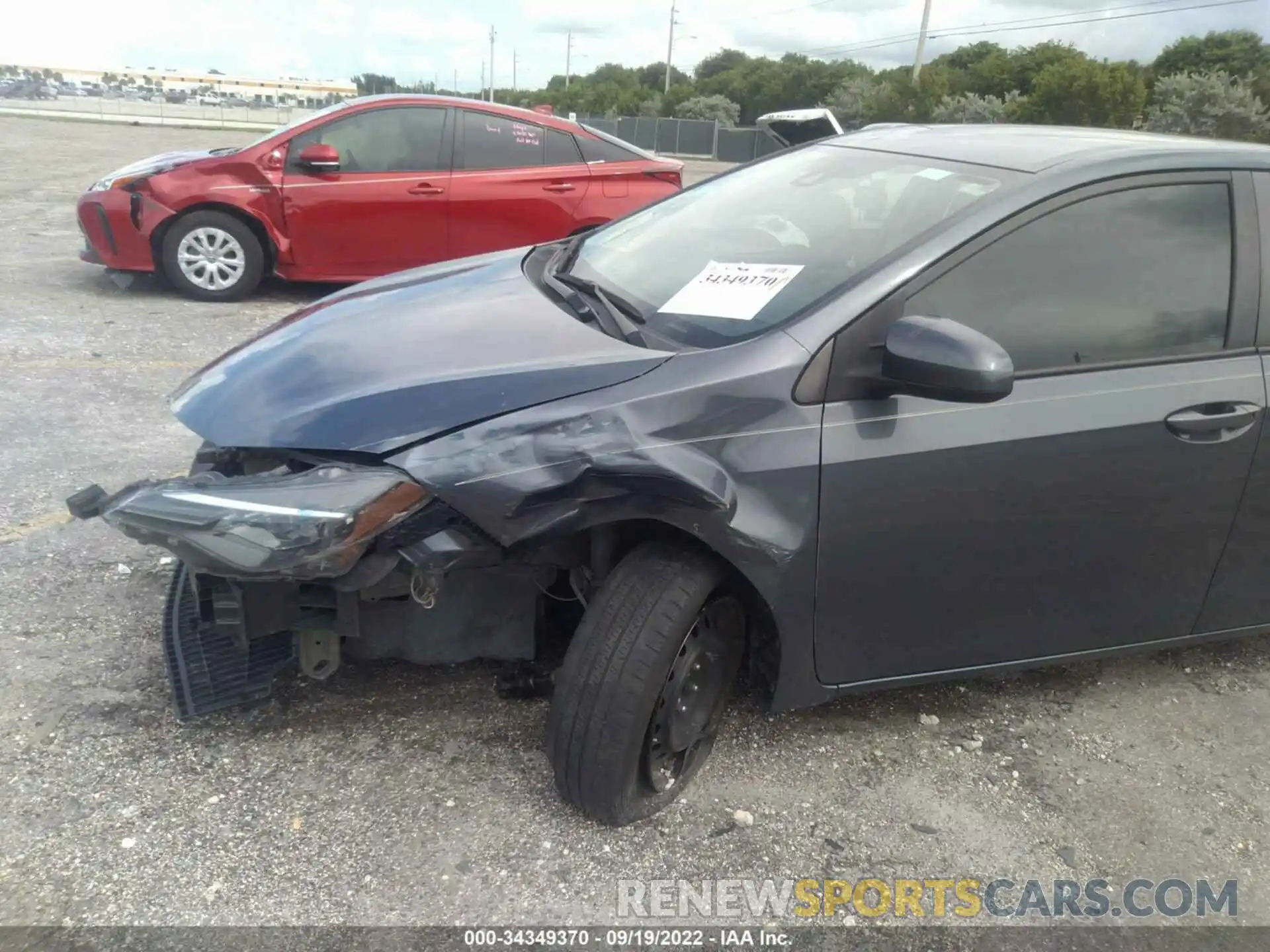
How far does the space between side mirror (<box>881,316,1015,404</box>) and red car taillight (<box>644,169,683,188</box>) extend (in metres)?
6.05

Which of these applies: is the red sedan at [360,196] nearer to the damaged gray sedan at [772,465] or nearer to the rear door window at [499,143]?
the rear door window at [499,143]

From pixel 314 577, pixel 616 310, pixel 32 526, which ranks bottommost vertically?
pixel 32 526

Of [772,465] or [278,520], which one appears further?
[772,465]

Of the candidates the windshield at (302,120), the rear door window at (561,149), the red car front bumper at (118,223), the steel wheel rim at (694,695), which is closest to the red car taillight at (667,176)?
the rear door window at (561,149)

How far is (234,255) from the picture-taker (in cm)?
718

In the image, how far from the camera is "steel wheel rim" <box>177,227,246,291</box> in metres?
7.11

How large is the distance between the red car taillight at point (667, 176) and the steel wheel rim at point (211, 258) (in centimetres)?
313

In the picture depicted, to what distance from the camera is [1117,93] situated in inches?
1134

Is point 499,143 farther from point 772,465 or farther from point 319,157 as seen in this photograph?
point 772,465

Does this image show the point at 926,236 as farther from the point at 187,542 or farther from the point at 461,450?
the point at 187,542

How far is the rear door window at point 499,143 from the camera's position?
7.52 m

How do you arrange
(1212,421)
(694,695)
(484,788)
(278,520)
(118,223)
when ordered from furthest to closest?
1. (118,223)
2. (1212,421)
3. (484,788)
4. (694,695)
5. (278,520)

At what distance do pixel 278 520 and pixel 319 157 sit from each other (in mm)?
5642

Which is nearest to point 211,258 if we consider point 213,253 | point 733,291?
point 213,253
